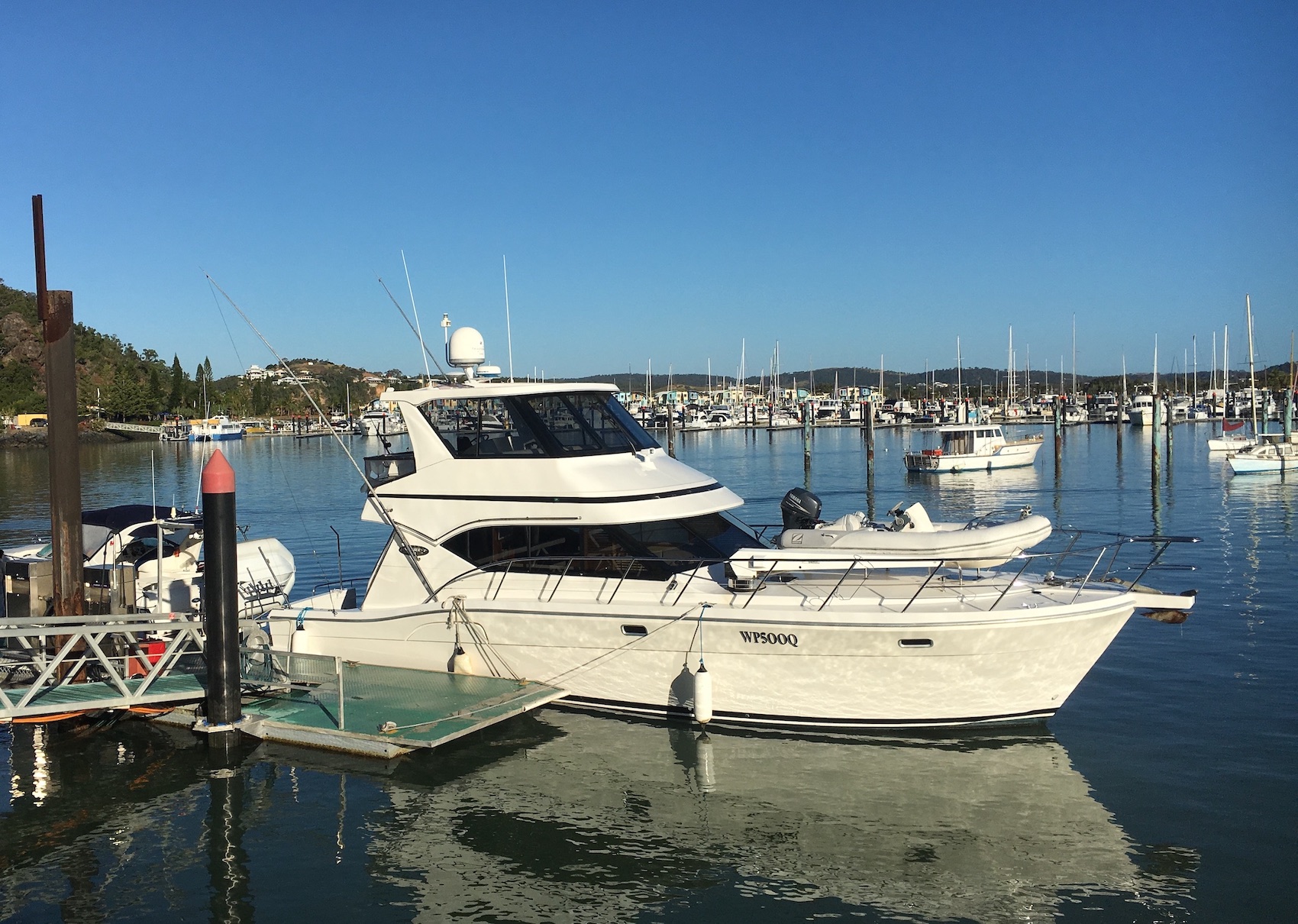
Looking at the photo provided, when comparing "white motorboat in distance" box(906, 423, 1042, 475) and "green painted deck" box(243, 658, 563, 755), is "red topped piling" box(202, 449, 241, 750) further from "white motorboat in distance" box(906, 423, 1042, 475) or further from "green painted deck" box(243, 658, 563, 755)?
"white motorboat in distance" box(906, 423, 1042, 475)

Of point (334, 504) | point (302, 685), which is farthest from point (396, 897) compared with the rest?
point (334, 504)

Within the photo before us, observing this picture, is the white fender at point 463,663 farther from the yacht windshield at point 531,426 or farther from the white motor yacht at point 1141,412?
the white motor yacht at point 1141,412

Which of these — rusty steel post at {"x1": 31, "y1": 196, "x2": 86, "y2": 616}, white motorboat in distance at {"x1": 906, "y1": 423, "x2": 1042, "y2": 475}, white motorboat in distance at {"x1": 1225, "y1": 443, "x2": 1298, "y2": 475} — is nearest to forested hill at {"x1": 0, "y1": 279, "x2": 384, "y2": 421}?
white motorboat in distance at {"x1": 906, "y1": 423, "x2": 1042, "y2": 475}

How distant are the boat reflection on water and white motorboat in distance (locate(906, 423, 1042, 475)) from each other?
41026 mm

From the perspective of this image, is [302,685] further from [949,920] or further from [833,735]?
[949,920]

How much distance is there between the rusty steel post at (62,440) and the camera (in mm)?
11641

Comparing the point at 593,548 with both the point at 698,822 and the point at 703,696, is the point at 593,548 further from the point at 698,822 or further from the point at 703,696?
the point at 698,822

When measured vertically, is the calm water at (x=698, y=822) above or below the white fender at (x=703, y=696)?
below

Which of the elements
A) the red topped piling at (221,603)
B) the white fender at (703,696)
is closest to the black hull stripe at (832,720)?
the white fender at (703,696)

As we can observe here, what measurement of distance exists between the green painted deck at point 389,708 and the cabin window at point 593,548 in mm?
1389

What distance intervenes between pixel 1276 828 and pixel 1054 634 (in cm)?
238

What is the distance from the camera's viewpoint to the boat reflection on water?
7547 millimetres

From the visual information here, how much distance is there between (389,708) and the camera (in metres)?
10.7

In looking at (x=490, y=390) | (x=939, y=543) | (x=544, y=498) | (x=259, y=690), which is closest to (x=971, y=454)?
(x=939, y=543)
